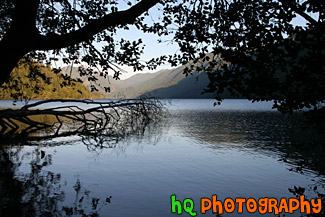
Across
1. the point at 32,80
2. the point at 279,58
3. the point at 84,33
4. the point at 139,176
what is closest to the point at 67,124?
the point at 32,80

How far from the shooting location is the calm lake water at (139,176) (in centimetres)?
955

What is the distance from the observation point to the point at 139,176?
44.2 ft

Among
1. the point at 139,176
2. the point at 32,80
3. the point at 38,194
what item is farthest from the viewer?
the point at 32,80

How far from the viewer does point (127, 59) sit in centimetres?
992

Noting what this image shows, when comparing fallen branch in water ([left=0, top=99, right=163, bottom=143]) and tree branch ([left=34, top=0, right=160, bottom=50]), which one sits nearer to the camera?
tree branch ([left=34, top=0, right=160, bottom=50])

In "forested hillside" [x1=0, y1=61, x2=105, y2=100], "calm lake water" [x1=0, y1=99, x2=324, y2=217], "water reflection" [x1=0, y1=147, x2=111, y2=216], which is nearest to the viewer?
"water reflection" [x1=0, y1=147, x2=111, y2=216]

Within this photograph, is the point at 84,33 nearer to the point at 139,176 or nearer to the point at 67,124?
the point at 139,176

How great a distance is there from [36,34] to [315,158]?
19.4 metres

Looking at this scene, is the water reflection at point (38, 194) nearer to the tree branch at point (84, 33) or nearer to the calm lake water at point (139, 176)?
the calm lake water at point (139, 176)


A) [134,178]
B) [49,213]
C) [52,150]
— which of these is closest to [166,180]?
[134,178]

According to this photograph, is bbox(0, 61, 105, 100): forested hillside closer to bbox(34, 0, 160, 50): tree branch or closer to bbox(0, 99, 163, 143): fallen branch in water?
bbox(34, 0, 160, 50): tree branch

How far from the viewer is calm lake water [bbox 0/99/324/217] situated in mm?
9555

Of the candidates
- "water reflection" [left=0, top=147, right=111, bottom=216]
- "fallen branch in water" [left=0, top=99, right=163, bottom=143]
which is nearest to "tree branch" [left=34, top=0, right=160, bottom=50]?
"water reflection" [left=0, top=147, right=111, bottom=216]

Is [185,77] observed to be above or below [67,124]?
above
